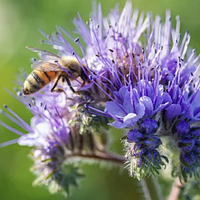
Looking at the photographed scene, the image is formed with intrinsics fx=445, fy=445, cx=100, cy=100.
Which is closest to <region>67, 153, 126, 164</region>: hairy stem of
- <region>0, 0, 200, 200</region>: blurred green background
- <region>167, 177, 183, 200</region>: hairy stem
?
<region>167, 177, 183, 200</region>: hairy stem

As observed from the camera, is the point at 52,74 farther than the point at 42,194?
No

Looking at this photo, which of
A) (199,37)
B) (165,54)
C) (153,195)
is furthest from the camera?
(199,37)

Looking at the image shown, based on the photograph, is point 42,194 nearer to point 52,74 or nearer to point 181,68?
point 52,74

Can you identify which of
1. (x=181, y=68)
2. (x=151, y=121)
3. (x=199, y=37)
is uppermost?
(x=199, y=37)

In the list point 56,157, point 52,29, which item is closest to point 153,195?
point 56,157

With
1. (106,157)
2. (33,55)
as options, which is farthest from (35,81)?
(33,55)

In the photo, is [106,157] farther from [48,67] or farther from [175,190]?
[48,67]

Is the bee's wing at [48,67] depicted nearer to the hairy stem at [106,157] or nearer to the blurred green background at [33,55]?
the hairy stem at [106,157]
